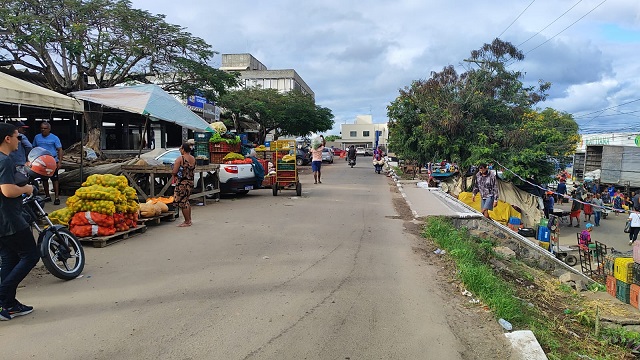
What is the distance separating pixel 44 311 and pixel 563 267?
38.9ft

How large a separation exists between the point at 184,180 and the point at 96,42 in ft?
43.1

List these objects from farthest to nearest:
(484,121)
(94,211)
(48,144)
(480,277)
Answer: (484,121)
(48,144)
(94,211)
(480,277)

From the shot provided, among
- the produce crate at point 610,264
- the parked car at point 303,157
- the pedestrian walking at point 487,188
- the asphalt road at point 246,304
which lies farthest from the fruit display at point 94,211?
the parked car at point 303,157

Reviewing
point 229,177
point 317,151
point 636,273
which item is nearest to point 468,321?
point 636,273

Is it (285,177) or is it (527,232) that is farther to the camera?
(527,232)

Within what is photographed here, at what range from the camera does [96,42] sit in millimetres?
18906

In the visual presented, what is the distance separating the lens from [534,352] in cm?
396

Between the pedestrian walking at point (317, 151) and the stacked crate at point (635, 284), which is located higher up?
the pedestrian walking at point (317, 151)

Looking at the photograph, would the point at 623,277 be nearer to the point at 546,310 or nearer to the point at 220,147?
the point at 546,310

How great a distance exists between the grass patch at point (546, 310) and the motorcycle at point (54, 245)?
16.0ft

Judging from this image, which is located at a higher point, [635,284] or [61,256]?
[61,256]

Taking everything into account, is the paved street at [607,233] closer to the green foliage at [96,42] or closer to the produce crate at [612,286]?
the produce crate at [612,286]

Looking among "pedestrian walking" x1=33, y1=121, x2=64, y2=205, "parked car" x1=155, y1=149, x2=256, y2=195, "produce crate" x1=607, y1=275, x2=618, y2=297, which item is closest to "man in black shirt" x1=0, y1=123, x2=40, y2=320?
"pedestrian walking" x1=33, y1=121, x2=64, y2=205

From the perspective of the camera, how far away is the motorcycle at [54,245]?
5.20 m
